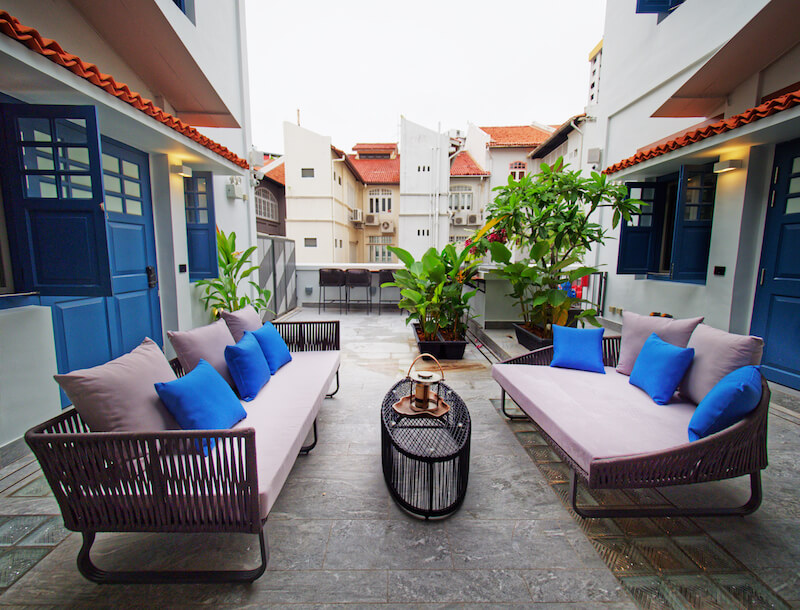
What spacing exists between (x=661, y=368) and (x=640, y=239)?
350cm

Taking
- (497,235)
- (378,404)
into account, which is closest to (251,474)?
(378,404)

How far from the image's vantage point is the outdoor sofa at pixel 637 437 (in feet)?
4.67

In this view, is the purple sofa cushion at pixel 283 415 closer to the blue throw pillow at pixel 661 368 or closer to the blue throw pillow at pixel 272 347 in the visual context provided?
the blue throw pillow at pixel 272 347

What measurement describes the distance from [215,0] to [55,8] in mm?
2784

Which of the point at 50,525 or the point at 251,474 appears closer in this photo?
the point at 251,474

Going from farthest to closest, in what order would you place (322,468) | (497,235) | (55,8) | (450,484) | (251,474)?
(497,235) < (55,8) < (322,468) < (450,484) < (251,474)

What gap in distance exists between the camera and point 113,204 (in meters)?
2.97

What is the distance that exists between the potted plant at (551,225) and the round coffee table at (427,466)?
2395mm

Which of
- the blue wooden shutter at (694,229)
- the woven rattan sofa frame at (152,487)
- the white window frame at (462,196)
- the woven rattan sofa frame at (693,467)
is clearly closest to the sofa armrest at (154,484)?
the woven rattan sofa frame at (152,487)

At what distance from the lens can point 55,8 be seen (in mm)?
2518

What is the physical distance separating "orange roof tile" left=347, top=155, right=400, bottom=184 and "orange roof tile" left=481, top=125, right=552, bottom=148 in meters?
5.01

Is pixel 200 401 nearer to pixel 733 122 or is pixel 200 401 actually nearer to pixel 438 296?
pixel 438 296

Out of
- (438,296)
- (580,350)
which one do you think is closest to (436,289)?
(438,296)

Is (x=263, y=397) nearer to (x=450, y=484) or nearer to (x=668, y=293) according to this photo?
(x=450, y=484)
